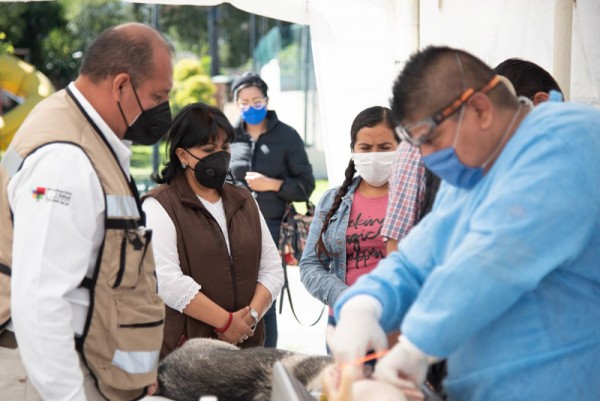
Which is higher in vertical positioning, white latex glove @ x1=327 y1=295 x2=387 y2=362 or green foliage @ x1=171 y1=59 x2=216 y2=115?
white latex glove @ x1=327 y1=295 x2=387 y2=362

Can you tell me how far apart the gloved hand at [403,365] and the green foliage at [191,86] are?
72.0 feet

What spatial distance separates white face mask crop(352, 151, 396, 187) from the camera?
12.6 feet

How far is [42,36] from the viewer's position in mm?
37406

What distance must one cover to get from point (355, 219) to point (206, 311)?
0.77 meters

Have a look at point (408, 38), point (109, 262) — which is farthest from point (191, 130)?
point (408, 38)

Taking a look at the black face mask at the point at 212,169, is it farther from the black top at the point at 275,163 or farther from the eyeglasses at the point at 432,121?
the black top at the point at 275,163

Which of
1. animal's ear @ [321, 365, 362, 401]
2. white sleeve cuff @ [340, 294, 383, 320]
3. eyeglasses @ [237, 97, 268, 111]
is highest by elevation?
eyeglasses @ [237, 97, 268, 111]

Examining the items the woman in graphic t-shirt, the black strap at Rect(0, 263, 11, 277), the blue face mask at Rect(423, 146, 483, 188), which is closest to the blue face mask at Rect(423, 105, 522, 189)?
the blue face mask at Rect(423, 146, 483, 188)

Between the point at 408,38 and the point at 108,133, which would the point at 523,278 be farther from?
the point at 408,38

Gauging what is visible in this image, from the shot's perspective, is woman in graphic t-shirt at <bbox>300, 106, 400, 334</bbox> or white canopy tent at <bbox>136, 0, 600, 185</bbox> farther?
white canopy tent at <bbox>136, 0, 600, 185</bbox>

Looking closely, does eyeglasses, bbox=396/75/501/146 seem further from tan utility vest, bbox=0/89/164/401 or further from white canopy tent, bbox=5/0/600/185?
white canopy tent, bbox=5/0/600/185

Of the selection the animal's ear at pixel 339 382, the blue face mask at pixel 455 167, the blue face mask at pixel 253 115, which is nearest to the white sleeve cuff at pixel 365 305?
the animal's ear at pixel 339 382

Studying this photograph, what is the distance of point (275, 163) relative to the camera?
6.14 m

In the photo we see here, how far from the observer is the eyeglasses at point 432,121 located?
178 cm
